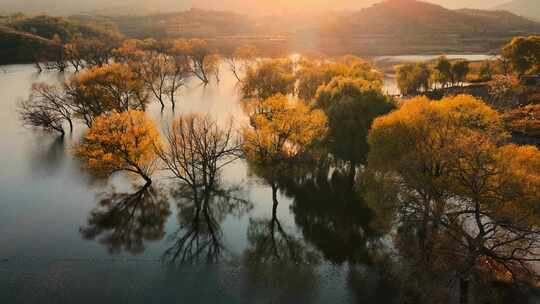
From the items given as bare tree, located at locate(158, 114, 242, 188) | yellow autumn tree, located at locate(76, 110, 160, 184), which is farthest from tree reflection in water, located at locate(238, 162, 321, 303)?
yellow autumn tree, located at locate(76, 110, 160, 184)

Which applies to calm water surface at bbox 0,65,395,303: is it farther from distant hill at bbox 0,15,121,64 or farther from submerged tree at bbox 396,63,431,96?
distant hill at bbox 0,15,121,64

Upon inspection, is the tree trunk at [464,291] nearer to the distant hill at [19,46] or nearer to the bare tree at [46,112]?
the bare tree at [46,112]

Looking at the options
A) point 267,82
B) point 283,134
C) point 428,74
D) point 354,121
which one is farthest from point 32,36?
point 354,121

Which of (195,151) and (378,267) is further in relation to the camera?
(195,151)

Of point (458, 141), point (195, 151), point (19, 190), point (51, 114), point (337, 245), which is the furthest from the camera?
point (51, 114)

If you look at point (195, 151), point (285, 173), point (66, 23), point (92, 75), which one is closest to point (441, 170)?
point (285, 173)

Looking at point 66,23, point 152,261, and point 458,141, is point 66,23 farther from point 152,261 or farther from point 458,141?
point 458,141

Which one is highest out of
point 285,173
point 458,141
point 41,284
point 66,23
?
point 66,23

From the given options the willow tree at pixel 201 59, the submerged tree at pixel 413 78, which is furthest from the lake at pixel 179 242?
the willow tree at pixel 201 59
